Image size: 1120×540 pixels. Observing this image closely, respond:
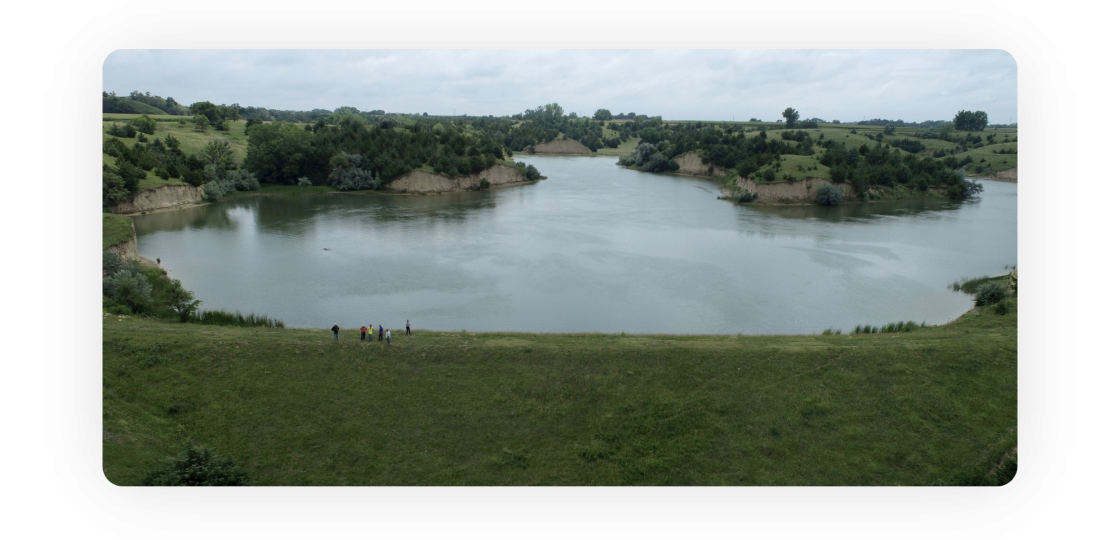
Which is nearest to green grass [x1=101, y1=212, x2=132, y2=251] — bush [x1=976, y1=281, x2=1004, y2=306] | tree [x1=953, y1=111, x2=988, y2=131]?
bush [x1=976, y1=281, x2=1004, y2=306]

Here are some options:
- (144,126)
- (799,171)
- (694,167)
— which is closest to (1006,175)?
(694,167)

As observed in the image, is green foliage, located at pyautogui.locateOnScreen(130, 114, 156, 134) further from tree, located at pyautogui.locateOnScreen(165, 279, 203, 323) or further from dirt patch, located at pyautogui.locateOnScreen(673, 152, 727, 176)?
dirt patch, located at pyautogui.locateOnScreen(673, 152, 727, 176)

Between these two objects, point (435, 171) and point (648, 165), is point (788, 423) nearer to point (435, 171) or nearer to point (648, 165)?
point (435, 171)

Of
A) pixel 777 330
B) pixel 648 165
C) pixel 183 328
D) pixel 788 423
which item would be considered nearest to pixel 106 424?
pixel 183 328

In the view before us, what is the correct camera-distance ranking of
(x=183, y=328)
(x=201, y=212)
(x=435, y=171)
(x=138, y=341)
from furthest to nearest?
1. (x=435, y=171)
2. (x=201, y=212)
3. (x=183, y=328)
4. (x=138, y=341)

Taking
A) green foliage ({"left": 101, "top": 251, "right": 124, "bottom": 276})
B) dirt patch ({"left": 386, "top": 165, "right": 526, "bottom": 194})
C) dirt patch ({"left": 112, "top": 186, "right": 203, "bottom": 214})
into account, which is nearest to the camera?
green foliage ({"left": 101, "top": 251, "right": 124, "bottom": 276})

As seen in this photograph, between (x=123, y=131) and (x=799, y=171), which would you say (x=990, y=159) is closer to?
(x=799, y=171)

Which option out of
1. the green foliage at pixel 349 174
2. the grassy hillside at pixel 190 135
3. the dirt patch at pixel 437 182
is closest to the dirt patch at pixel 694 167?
the dirt patch at pixel 437 182
